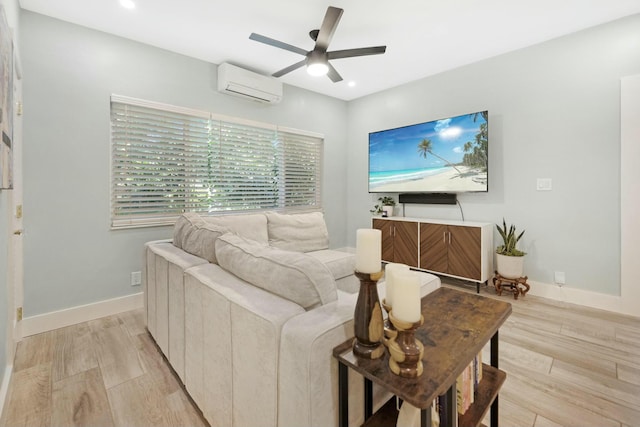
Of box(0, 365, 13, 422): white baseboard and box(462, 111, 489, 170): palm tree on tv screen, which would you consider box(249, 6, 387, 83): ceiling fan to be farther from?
box(0, 365, 13, 422): white baseboard

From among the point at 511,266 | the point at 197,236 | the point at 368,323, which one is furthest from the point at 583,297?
the point at 197,236

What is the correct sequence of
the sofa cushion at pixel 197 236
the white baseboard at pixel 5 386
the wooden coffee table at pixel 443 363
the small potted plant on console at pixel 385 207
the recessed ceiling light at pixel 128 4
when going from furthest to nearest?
the small potted plant on console at pixel 385 207, the recessed ceiling light at pixel 128 4, the sofa cushion at pixel 197 236, the white baseboard at pixel 5 386, the wooden coffee table at pixel 443 363

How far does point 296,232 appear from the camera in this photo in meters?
3.01

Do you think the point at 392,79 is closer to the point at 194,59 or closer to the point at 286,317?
the point at 194,59

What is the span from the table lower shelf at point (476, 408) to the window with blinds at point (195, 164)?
2.74m

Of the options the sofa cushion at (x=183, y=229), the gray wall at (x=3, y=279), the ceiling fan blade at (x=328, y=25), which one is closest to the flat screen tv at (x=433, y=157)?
the ceiling fan blade at (x=328, y=25)

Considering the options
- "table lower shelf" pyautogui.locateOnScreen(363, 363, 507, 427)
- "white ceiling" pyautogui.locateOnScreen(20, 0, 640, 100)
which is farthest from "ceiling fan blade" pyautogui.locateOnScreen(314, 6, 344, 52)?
"table lower shelf" pyautogui.locateOnScreen(363, 363, 507, 427)

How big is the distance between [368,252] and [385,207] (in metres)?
3.38

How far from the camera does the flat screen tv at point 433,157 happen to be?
324cm

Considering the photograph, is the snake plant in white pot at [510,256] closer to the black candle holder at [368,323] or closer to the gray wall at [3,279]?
the black candle holder at [368,323]

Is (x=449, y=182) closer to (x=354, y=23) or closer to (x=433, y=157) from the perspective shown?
(x=433, y=157)

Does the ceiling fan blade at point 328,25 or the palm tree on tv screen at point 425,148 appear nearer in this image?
the ceiling fan blade at point 328,25

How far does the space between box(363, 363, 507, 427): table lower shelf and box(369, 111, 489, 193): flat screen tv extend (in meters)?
2.44

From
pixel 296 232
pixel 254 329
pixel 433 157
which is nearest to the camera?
pixel 254 329
